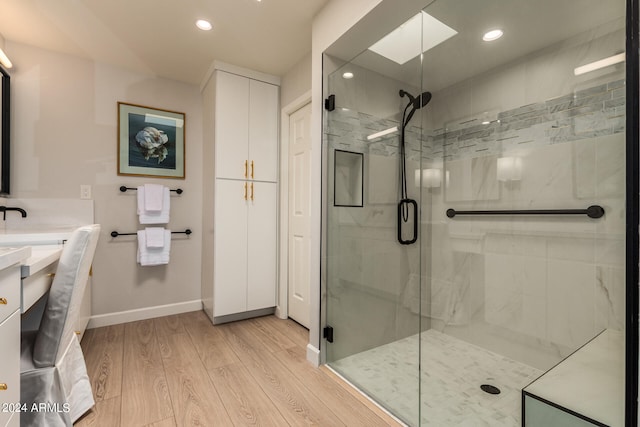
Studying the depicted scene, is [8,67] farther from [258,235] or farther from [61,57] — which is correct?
[258,235]

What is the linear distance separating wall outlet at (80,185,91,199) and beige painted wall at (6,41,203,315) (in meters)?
0.03

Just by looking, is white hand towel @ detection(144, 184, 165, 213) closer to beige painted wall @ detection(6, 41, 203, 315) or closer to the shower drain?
beige painted wall @ detection(6, 41, 203, 315)

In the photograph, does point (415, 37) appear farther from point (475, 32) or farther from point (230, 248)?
point (230, 248)

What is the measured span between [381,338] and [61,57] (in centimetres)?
333

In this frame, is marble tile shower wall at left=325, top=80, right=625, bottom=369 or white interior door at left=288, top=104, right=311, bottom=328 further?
white interior door at left=288, top=104, right=311, bottom=328

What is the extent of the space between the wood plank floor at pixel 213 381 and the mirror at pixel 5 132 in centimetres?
132

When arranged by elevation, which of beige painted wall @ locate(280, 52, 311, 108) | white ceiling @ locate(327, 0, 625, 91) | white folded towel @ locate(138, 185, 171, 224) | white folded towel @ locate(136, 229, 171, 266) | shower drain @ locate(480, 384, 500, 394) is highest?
beige painted wall @ locate(280, 52, 311, 108)

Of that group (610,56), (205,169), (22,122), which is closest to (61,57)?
(22,122)

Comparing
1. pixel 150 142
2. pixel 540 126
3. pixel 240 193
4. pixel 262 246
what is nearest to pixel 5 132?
pixel 150 142

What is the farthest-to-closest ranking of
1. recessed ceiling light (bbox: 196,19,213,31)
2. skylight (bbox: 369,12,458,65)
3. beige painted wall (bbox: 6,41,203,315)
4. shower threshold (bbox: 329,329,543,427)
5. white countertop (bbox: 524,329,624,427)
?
1. beige painted wall (bbox: 6,41,203,315)
2. recessed ceiling light (bbox: 196,19,213,31)
3. skylight (bbox: 369,12,458,65)
4. shower threshold (bbox: 329,329,543,427)
5. white countertop (bbox: 524,329,624,427)

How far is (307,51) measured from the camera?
2498mm

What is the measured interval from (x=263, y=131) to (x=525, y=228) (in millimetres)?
2234

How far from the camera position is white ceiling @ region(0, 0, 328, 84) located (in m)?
1.93

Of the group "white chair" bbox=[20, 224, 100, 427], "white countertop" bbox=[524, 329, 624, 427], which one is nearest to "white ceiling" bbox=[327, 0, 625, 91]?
"white countertop" bbox=[524, 329, 624, 427]
